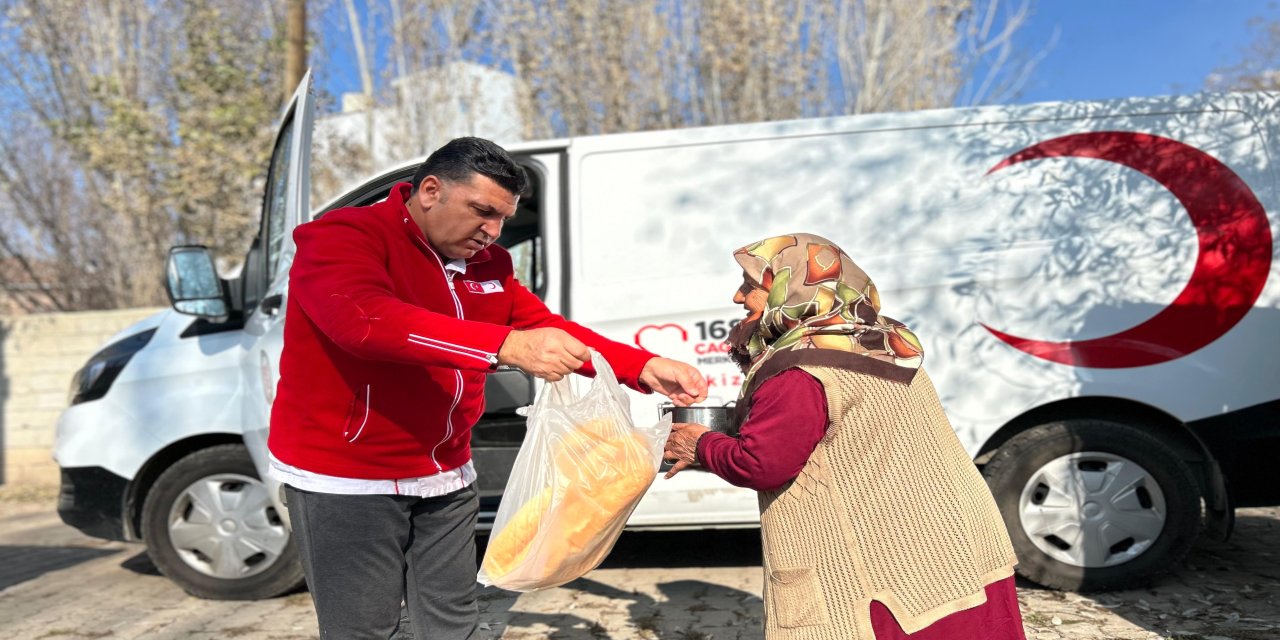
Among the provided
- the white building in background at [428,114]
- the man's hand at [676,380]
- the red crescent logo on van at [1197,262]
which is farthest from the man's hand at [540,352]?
the white building in background at [428,114]

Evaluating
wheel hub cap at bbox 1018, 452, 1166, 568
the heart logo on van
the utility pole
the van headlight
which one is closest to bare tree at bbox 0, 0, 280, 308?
the utility pole

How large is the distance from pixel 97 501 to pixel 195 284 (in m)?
1.29

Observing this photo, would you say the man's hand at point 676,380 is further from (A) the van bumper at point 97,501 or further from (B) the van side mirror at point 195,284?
(A) the van bumper at point 97,501

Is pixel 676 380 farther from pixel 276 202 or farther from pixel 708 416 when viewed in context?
pixel 276 202

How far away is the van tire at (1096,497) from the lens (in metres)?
3.89

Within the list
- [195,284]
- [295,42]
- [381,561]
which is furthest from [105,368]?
[295,42]

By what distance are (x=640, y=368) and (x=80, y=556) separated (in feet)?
17.1

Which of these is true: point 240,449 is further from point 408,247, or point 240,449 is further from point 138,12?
point 138,12

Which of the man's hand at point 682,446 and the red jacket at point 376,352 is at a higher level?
the red jacket at point 376,352

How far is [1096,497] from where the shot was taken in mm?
3926

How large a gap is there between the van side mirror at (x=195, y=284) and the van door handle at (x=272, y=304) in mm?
602

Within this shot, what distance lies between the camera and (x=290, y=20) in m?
9.11

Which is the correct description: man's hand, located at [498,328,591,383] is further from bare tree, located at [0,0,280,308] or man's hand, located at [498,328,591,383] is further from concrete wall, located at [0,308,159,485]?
bare tree, located at [0,0,280,308]

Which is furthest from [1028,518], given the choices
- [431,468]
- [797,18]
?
[797,18]
